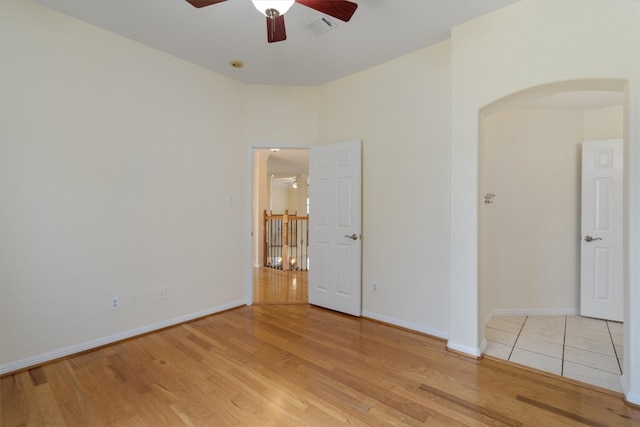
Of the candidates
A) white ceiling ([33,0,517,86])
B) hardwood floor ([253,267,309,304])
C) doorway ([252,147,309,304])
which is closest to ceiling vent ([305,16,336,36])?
white ceiling ([33,0,517,86])

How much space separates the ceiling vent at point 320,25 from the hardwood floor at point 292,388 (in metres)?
2.88

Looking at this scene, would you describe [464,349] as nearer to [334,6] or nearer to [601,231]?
[601,231]

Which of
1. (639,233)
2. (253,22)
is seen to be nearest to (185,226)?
(253,22)

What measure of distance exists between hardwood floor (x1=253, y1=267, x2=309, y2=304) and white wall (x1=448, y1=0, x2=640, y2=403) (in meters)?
2.28

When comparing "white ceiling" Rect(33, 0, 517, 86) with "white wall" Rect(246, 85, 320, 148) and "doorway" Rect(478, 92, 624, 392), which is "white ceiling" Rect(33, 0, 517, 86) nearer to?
"white wall" Rect(246, 85, 320, 148)

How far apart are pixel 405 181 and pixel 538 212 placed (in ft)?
6.07

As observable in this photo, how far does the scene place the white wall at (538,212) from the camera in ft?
11.8

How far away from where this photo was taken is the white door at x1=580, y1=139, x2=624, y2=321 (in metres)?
3.42

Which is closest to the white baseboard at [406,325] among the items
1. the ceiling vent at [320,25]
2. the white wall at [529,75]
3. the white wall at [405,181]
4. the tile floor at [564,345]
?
the white wall at [405,181]

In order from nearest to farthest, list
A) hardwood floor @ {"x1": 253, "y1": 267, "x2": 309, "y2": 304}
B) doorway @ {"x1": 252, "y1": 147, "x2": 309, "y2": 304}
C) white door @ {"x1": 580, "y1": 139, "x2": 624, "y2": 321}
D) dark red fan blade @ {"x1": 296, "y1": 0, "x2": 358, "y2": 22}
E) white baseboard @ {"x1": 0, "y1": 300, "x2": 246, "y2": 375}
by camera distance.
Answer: dark red fan blade @ {"x1": 296, "y1": 0, "x2": 358, "y2": 22} < white baseboard @ {"x1": 0, "y1": 300, "x2": 246, "y2": 375} < white door @ {"x1": 580, "y1": 139, "x2": 624, "y2": 321} < hardwood floor @ {"x1": 253, "y1": 267, "x2": 309, "y2": 304} < doorway @ {"x1": 252, "y1": 147, "x2": 309, "y2": 304}

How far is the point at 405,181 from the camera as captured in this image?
319 cm

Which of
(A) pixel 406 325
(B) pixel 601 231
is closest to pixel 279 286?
(A) pixel 406 325

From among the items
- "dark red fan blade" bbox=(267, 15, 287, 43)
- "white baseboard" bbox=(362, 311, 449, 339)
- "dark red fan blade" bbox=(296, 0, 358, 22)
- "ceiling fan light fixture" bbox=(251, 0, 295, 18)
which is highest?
"dark red fan blade" bbox=(296, 0, 358, 22)

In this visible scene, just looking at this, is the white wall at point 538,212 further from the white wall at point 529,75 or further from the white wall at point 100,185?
the white wall at point 100,185
